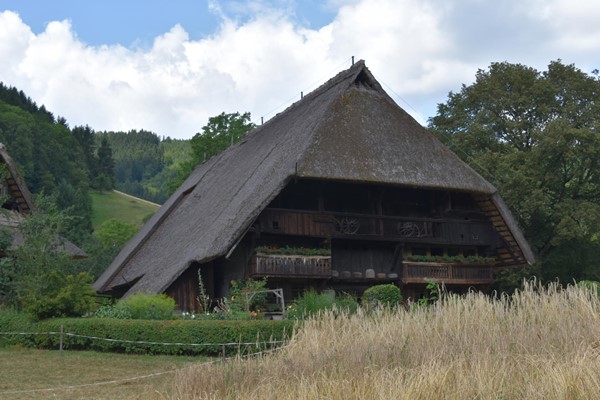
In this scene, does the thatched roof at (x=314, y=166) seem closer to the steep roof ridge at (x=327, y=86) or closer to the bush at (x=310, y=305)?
the steep roof ridge at (x=327, y=86)

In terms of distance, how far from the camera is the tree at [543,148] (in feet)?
114

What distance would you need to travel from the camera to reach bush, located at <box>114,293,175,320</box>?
72.3 ft

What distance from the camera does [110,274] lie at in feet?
114

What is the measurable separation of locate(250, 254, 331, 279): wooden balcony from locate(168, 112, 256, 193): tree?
2337cm

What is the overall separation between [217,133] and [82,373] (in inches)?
1354

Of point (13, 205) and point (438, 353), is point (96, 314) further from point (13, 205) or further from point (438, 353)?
point (438, 353)

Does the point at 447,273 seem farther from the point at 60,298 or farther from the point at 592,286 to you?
the point at 592,286

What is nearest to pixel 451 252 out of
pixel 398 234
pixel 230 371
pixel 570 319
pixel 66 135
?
pixel 398 234

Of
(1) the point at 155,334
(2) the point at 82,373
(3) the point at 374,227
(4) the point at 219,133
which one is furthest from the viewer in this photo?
(4) the point at 219,133

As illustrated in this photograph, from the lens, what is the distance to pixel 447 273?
95.2ft

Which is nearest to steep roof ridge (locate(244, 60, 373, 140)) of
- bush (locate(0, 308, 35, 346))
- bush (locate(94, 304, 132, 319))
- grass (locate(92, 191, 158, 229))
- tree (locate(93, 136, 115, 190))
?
bush (locate(94, 304, 132, 319))

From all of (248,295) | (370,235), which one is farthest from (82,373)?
(370,235)

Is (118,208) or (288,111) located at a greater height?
(118,208)

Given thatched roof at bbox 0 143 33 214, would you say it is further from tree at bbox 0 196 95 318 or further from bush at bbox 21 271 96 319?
bush at bbox 21 271 96 319
